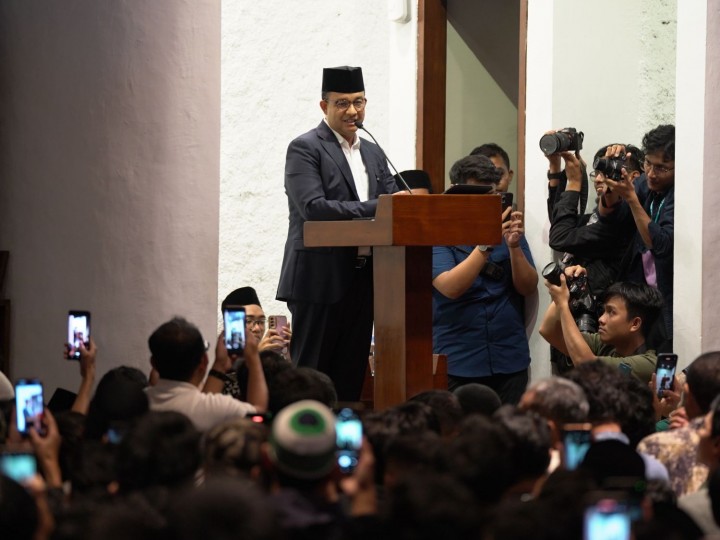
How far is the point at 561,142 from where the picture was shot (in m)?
6.82

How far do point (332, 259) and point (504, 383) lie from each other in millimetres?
1452

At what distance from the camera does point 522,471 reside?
3412 mm

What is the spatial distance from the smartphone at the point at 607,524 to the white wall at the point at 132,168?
3.64 m

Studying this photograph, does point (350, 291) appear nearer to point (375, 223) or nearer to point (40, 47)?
point (375, 223)

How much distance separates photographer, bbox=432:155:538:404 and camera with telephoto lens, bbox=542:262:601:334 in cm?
34

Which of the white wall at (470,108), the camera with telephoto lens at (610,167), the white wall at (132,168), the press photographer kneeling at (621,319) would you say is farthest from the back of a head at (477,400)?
the white wall at (470,108)

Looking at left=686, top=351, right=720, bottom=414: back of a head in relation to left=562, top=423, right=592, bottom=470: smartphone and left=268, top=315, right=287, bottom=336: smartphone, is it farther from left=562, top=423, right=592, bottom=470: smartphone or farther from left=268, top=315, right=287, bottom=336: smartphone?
left=268, top=315, right=287, bottom=336: smartphone

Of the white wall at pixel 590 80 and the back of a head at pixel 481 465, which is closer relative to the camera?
the back of a head at pixel 481 465

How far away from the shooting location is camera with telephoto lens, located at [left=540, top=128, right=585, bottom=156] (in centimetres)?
681

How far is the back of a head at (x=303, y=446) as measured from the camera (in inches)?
120

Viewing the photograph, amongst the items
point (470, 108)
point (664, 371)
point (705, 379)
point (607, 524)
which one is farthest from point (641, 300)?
point (607, 524)

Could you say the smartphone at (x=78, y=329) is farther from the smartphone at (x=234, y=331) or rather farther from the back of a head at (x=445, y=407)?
the back of a head at (x=445, y=407)

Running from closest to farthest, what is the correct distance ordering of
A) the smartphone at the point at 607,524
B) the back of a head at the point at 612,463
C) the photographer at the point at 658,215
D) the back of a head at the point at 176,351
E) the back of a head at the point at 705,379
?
1. the smartphone at the point at 607,524
2. the back of a head at the point at 612,463
3. the back of a head at the point at 705,379
4. the back of a head at the point at 176,351
5. the photographer at the point at 658,215

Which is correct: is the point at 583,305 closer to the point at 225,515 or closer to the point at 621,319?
the point at 621,319
